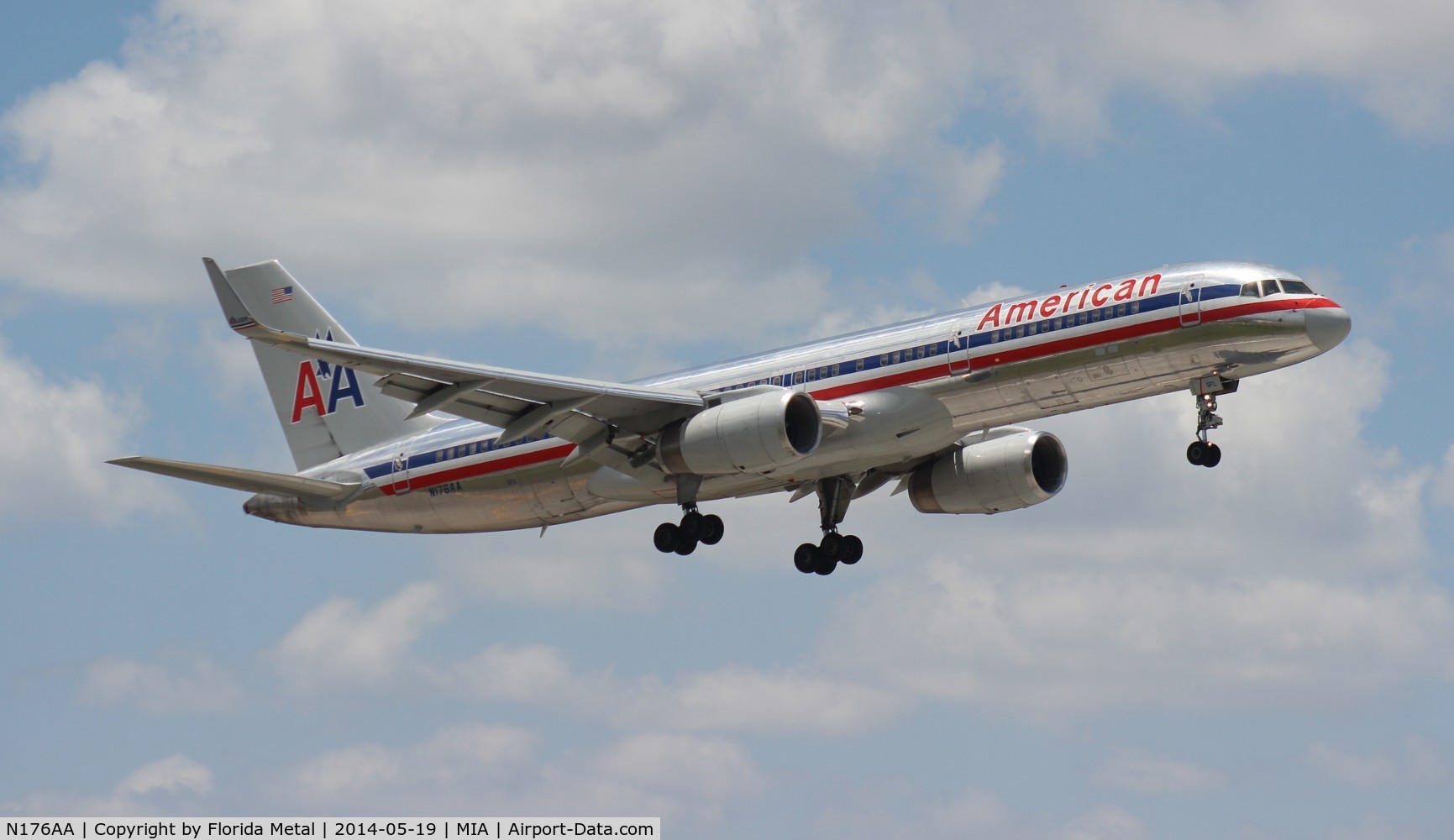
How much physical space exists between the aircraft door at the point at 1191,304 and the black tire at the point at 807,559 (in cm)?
1391

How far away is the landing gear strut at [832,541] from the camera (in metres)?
47.6

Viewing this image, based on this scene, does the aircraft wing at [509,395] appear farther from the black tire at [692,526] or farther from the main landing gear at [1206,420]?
the main landing gear at [1206,420]

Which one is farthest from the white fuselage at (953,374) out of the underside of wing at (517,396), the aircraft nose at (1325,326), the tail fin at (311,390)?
the tail fin at (311,390)

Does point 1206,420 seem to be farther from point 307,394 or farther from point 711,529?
point 307,394

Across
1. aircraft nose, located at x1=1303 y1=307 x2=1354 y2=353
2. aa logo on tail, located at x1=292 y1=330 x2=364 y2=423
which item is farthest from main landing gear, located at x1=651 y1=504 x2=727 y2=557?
aircraft nose, located at x1=1303 y1=307 x2=1354 y2=353

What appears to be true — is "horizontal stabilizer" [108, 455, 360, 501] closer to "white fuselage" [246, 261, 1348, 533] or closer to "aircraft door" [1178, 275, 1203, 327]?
"white fuselage" [246, 261, 1348, 533]

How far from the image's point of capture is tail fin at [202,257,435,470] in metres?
51.8

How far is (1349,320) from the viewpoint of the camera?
38.5 m

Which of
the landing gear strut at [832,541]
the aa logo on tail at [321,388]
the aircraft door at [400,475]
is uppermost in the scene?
the aa logo on tail at [321,388]

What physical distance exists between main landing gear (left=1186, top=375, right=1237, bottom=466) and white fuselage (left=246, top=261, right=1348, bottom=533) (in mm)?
314

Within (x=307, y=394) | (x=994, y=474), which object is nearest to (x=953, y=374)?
(x=994, y=474)

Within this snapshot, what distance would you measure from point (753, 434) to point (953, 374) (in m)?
4.94

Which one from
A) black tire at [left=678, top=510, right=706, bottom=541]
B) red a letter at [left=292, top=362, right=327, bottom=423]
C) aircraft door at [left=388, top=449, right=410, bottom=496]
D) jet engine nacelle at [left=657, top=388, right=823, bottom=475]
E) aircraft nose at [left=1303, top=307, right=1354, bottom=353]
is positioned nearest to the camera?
aircraft nose at [left=1303, top=307, right=1354, bottom=353]

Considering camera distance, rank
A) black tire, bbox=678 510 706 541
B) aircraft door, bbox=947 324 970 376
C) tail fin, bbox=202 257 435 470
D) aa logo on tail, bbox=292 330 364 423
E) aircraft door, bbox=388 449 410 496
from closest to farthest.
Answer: aircraft door, bbox=947 324 970 376
black tire, bbox=678 510 706 541
aircraft door, bbox=388 449 410 496
tail fin, bbox=202 257 435 470
aa logo on tail, bbox=292 330 364 423
